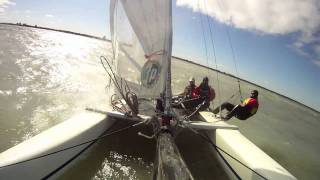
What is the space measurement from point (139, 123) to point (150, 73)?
0.89m

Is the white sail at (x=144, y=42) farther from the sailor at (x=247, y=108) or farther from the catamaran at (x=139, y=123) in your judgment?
the sailor at (x=247, y=108)

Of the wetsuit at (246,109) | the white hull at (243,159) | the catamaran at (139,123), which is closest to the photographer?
the catamaran at (139,123)

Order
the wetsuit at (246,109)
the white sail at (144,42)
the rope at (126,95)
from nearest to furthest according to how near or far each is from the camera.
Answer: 1. the white sail at (144,42)
2. the rope at (126,95)
3. the wetsuit at (246,109)

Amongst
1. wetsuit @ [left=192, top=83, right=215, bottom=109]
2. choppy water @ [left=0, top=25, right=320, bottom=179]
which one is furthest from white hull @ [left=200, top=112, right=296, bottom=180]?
→ wetsuit @ [left=192, top=83, right=215, bottom=109]

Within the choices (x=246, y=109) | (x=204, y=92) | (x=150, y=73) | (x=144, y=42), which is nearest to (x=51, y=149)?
(x=150, y=73)

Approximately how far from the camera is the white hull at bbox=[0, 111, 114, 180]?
362 cm

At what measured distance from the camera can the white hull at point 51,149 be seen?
11.9 feet

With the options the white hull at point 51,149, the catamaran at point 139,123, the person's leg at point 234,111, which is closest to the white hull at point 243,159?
the catamaran at point 139,123

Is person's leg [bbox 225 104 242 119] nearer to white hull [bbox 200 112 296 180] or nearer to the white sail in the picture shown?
white hull [bbox 200 112 296 180]

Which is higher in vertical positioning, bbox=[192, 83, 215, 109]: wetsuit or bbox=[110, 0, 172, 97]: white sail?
bbox=[110, 0, 172, 97]: white sail

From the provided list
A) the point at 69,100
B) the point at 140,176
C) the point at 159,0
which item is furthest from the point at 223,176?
the point at 69,100

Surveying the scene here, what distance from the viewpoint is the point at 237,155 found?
5.31 meters

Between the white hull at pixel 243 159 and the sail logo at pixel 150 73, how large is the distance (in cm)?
201

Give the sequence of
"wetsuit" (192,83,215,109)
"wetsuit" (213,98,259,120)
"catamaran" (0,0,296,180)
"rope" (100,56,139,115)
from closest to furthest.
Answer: "catamaran" (0,0,296,180), "rope" (100,56,139,115), "wetsuit" (213,98,259,120), "wetsuit" (192,83,215,109)
